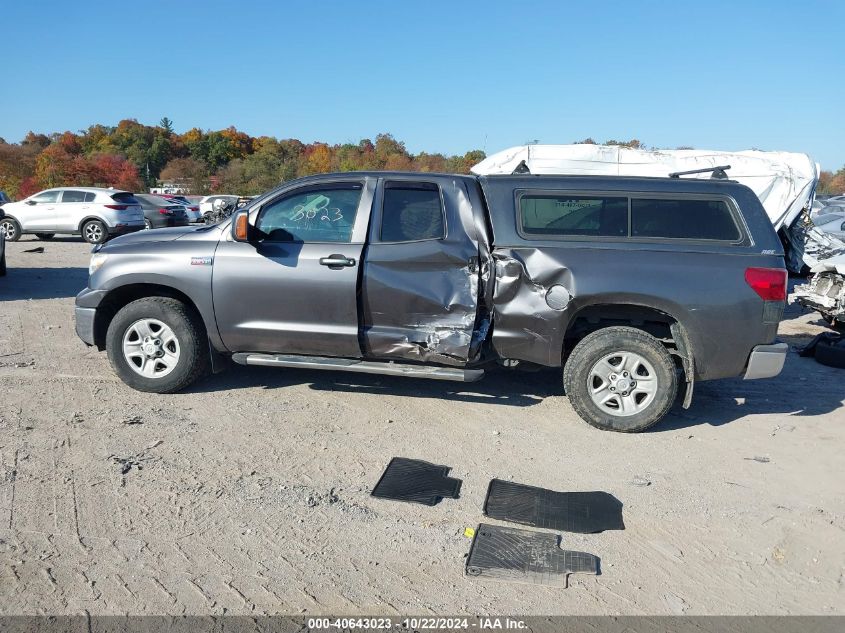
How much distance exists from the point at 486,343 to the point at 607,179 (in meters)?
1.67

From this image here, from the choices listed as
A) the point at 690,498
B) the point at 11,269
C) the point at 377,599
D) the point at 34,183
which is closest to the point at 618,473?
the point at 690,498

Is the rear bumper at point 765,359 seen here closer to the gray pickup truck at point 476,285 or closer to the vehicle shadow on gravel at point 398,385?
the gray pickup truck at point 476,285

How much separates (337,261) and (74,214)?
684 inches

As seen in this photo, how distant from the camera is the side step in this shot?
5371 mm

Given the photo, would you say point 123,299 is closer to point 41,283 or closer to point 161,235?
point 161,235

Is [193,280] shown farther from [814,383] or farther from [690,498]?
[814,383]

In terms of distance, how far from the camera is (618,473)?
467cm

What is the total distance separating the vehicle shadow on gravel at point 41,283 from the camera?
34.8 feet

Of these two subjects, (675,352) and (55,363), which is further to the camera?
(55,363)

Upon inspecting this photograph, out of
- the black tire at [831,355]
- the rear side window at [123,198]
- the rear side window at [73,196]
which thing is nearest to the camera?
the black tire at [831,355]

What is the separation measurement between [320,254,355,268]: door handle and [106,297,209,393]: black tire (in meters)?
1.27

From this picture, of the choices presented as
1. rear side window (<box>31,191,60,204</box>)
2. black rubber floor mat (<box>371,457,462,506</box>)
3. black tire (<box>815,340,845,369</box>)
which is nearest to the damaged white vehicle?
black tire (<box>815,340,845,369</box>)

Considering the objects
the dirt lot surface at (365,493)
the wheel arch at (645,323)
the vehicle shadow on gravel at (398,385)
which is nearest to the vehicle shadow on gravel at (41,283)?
the dirt lot surface at (365,493)

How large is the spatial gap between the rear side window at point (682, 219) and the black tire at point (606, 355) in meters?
0.82
